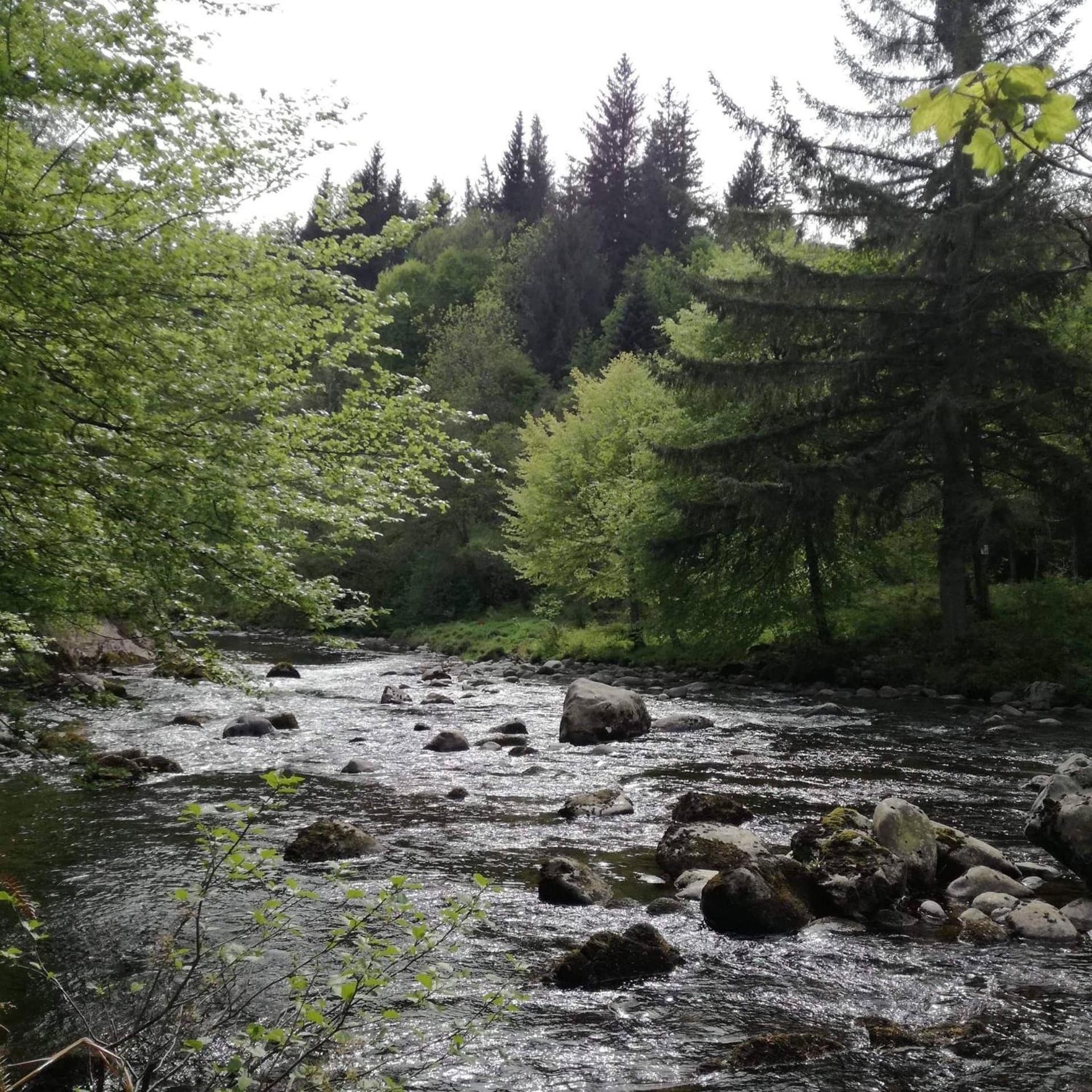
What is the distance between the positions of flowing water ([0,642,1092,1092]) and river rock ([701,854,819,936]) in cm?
15

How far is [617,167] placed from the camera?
270 feet

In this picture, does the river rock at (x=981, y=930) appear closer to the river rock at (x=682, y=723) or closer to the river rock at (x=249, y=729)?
the river rock at (x=682, y=723)

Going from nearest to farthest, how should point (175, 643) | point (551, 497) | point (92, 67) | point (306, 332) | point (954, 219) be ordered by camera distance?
point (92, 67)
point (175, 643)
point (306, 332)
point (954, 219)
point (551, 497)

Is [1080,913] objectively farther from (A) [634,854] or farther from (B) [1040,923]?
(A) [634,854]

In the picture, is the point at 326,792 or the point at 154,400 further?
the point at 326,792

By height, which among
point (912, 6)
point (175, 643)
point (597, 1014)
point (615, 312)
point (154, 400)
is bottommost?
point (597, 1014)

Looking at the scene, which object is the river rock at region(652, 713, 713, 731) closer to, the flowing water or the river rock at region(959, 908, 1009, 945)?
the flowing water

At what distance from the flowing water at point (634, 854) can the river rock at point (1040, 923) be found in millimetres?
193

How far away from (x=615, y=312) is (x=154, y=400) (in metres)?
59.8

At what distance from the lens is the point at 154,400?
5.81 meters

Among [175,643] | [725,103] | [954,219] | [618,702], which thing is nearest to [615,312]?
[725,103]

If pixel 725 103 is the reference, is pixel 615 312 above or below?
above

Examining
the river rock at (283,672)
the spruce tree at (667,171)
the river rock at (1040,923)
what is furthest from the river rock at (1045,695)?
the spruce tree at (667,171)

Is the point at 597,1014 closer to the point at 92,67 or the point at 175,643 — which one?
the point at 175,643
